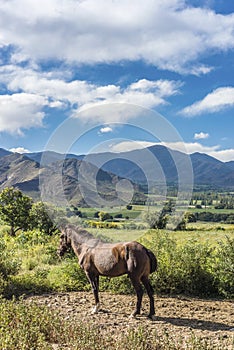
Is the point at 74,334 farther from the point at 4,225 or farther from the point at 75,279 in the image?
the point at 4,225

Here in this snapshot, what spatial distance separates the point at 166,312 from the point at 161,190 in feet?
9.32

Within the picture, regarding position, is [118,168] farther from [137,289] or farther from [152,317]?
[152,317]

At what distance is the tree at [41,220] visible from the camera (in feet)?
65.1

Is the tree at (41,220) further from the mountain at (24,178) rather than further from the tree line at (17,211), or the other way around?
the mountain at (24,178)

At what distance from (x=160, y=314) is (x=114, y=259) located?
4.45 ft

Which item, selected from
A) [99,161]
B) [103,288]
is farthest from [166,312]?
[99,161]

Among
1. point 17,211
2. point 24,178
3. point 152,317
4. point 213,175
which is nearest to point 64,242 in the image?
point 152,317

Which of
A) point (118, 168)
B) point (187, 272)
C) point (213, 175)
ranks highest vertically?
point (213, 175)

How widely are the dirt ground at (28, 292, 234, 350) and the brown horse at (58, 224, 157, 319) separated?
28 cm

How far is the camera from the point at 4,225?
24.9 meters

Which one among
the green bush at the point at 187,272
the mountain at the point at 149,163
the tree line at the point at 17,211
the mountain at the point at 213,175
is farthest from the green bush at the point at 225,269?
the mountain at the point at 213,175

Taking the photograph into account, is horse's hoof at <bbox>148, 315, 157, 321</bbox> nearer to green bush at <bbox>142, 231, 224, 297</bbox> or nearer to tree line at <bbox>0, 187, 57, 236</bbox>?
green bush at <bbox>142, 231, 224, 297</bbox>

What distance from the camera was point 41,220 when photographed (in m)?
21.0

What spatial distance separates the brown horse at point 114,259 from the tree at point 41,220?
39.1ft
